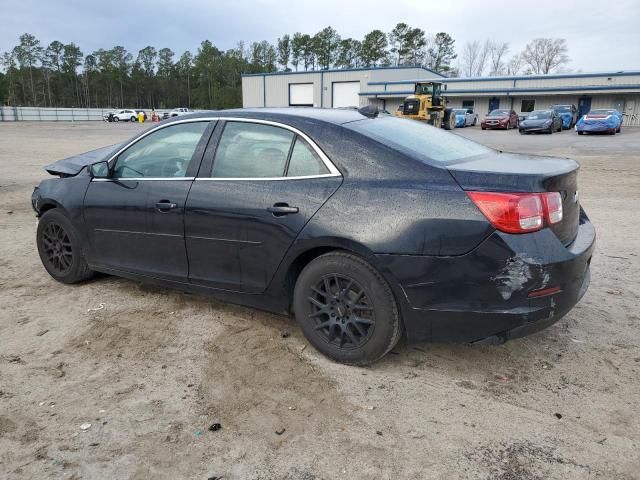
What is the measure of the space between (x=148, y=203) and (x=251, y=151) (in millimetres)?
963

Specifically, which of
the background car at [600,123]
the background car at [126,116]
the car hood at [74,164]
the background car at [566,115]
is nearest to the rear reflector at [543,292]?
the car hood at [74,164]

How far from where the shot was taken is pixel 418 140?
346cm

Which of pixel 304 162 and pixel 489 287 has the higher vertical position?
pixel 304 162

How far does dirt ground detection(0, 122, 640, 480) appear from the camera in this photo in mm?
2396

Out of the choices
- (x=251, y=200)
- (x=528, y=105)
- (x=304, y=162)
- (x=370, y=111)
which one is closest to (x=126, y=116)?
(x=528, y=105)

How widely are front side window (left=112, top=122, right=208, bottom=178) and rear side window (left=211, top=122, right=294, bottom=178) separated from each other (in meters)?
0.28

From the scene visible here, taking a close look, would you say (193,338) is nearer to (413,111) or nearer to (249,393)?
(249,393)

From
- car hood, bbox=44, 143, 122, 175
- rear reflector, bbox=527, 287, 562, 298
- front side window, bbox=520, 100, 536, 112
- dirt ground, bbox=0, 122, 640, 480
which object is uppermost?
front side window, bbox=520, 100, 536, 112

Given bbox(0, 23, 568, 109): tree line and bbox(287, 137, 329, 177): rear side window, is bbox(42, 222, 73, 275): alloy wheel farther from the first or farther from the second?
bbox(0, 23, 568, 109): tree line

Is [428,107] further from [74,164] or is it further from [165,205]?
[165,205]

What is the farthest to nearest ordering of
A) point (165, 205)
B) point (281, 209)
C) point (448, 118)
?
point (448, 118) < point (165, 205) < point (281, 209)

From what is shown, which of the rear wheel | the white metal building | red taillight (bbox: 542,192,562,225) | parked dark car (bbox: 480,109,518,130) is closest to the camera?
red taillight (bbox: 542,192,562,225)

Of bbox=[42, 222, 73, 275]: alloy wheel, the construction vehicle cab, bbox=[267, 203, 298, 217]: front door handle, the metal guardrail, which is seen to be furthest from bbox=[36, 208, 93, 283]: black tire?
the metal guardrail

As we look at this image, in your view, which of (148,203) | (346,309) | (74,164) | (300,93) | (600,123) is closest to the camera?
(346,309)
